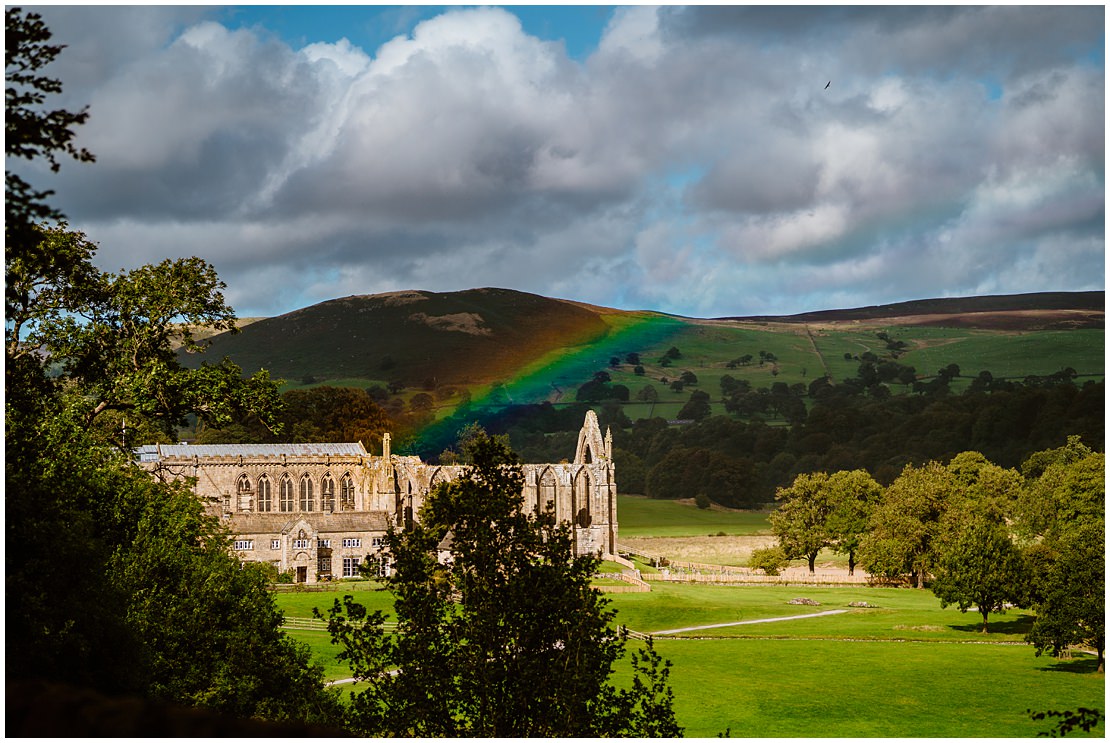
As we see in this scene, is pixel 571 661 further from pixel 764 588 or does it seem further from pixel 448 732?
pixel 764 588

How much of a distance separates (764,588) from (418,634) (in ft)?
242

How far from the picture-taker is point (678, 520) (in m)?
164

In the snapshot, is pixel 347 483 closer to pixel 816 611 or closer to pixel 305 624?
pixel 305 624

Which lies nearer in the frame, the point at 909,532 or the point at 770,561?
the point at 909,532

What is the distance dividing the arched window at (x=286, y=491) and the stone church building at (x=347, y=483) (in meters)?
0.10

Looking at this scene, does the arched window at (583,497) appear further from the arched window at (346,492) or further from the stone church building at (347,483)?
the arched window at (346,492)

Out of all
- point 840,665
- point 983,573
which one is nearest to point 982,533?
point 983,573

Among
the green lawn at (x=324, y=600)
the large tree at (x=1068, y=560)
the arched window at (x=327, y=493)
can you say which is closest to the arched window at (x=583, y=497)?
the arched window at (x=327, y=493)

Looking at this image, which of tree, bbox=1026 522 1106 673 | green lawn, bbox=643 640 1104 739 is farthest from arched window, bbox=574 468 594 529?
tree, bbox=1026 522 1106 673

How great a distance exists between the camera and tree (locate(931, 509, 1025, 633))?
65.8 meters

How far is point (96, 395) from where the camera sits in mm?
28625

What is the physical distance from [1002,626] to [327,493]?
6879cm

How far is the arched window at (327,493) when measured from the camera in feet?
376

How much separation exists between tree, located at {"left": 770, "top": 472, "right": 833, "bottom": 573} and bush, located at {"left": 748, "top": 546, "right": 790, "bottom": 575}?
988 mm
